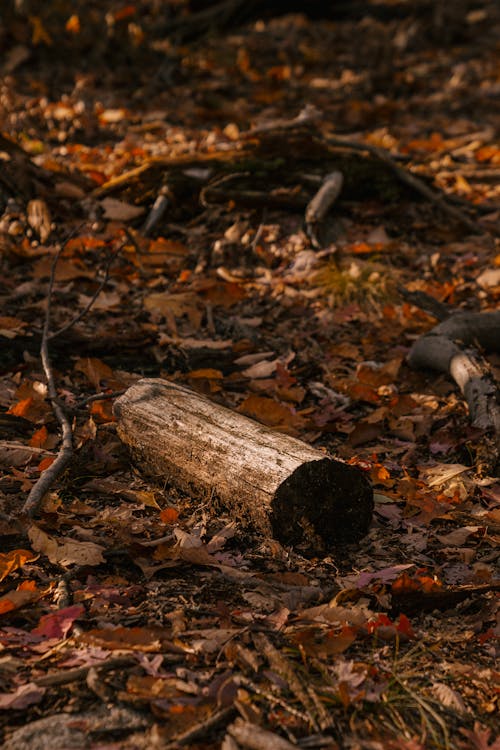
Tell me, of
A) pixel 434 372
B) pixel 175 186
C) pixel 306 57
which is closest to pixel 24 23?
pixel 306 57

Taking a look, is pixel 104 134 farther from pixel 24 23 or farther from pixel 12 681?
pixel 12 681

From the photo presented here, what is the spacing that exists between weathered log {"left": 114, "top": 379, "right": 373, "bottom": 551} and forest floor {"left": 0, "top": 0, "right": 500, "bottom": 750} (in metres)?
0.08

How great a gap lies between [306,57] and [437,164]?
3157 millimetres

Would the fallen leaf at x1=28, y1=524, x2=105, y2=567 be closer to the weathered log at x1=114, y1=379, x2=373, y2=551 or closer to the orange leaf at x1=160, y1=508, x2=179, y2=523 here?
the orange leaf at x1=160, y1=508, x2=179, y2=523

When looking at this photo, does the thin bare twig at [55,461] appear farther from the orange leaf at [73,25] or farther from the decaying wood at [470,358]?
the orange leaf at [73,25]

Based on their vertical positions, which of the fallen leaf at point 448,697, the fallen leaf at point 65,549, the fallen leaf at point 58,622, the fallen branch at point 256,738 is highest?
the fallen branch at point 256,738

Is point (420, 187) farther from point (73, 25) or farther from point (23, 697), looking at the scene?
point (23, 697)

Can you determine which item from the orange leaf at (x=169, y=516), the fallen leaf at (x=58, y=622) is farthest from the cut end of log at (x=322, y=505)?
the fallen leaf at (x=58, y=622)

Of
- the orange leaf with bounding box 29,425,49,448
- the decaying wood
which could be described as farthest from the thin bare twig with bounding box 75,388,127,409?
the decaying wood

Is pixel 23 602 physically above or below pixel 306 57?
above

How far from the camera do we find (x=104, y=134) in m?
7.53

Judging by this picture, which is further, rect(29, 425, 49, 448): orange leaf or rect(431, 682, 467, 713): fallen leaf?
rect(29, 425, 49, 448): orange leaf

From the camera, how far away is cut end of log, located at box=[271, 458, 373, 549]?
2.96 m

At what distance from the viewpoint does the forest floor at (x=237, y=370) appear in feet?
7.40
